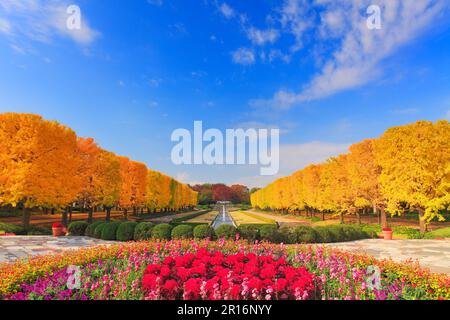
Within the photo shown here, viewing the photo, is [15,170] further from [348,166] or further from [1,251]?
[348,166]

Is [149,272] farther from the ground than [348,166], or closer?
closer

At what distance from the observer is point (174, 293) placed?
231 inches

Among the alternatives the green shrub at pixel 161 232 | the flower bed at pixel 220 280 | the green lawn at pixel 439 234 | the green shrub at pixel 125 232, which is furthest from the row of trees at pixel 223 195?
the flower bed at pixel 220 280

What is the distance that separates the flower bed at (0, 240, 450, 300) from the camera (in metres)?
5.66

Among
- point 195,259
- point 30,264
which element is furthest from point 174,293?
point 30,264

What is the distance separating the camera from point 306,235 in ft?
52.3

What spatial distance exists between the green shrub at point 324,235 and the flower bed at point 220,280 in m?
7.69

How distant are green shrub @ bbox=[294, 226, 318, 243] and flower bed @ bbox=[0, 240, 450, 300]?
22.2ft

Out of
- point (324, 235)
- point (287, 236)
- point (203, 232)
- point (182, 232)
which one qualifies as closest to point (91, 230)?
point (182, 232)

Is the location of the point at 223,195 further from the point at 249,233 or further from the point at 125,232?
the point at 249,233

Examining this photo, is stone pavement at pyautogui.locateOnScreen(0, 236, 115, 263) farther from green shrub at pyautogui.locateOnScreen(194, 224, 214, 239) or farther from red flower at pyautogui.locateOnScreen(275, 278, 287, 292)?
red flower at pyautogui.locateOnScreen(275, 278, 287, 292)
